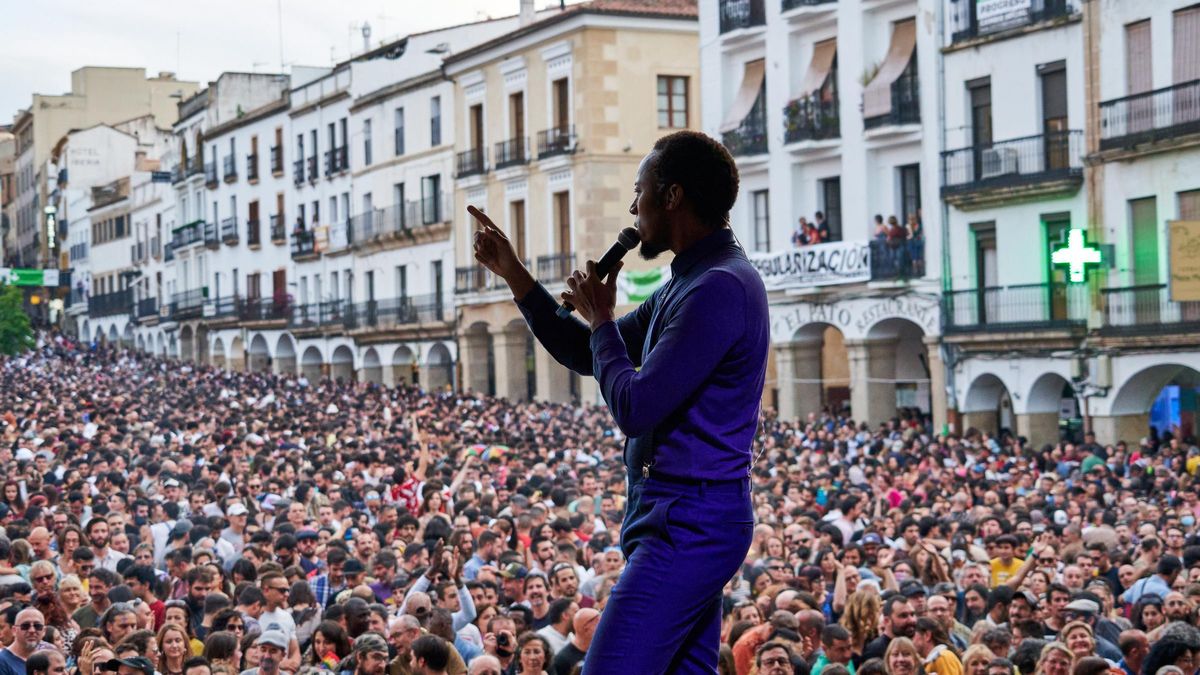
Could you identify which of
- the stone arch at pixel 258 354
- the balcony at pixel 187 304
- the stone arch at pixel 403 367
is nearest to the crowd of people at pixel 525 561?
the stone arch at pixel 403 367

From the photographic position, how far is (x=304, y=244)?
2272 inches

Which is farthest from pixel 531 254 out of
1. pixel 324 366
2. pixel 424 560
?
pixel 424 560

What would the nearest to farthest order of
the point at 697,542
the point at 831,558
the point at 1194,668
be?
1. the point at 697,542
2. the point at 1194,668
3. the point at 831,558

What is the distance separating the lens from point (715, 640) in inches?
165

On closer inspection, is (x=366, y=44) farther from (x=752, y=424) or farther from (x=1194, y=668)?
(x=752, y=424)

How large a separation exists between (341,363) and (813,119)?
26273 millimetres

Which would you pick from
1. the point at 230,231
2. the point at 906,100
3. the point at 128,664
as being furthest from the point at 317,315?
the point at 128,664

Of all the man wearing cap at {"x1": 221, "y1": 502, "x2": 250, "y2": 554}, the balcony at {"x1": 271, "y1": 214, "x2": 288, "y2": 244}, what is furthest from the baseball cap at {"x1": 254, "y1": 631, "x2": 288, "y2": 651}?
the balcony at {"x1": 271, "y1": 214, "x2": 288, "y2": 244}

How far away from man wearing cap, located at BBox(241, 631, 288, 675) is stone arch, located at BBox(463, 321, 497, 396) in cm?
3782

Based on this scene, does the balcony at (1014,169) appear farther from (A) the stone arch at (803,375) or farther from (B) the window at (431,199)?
(B) the window at (431,199)

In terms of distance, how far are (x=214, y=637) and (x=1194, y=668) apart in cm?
514

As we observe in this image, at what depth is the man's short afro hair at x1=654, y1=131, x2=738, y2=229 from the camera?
4262mm

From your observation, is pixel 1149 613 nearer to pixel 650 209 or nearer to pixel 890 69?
pixel 650 209

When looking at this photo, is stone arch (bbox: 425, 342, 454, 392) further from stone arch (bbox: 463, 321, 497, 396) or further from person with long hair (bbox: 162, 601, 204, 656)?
person with long hair (bbox: 162, 601, 204, 656)
